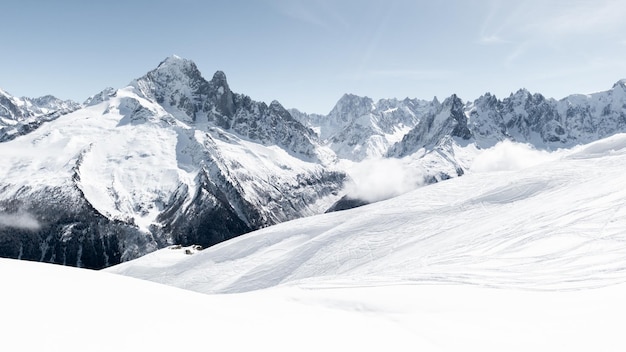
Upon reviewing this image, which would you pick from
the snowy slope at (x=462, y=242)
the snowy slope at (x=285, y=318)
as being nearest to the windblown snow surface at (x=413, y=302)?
the snowy slope at (x=285, y=318)

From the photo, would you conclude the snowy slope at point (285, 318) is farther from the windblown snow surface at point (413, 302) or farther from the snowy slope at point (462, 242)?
the snowy slope at point (462, 242)

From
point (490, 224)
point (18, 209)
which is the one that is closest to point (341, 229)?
point (490, 224)

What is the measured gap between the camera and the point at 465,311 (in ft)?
35.8

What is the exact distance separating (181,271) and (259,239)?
9.62m

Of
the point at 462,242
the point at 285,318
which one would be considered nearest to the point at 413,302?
the point at 285,318

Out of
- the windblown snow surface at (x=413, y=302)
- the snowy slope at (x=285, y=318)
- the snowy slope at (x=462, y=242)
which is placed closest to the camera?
the snowy slope at (x=285, y=318)

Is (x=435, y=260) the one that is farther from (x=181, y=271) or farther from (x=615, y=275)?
(x=181, y=271)

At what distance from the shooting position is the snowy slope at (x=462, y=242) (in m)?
15.2

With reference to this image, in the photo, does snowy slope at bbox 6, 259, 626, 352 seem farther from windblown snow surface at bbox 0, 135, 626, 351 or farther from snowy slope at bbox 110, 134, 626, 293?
snowy slope at bbox 110, 134, 626, 293

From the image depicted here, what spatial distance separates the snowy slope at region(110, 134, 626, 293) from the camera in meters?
15.2

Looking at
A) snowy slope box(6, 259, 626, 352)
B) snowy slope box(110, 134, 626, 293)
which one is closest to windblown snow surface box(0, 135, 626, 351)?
snowy slope box(6, 259, 626, 352)

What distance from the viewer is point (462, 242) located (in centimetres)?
2350

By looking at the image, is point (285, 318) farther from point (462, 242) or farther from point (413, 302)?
point (462, 242)

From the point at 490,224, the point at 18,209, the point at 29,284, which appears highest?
the point at 18,209
